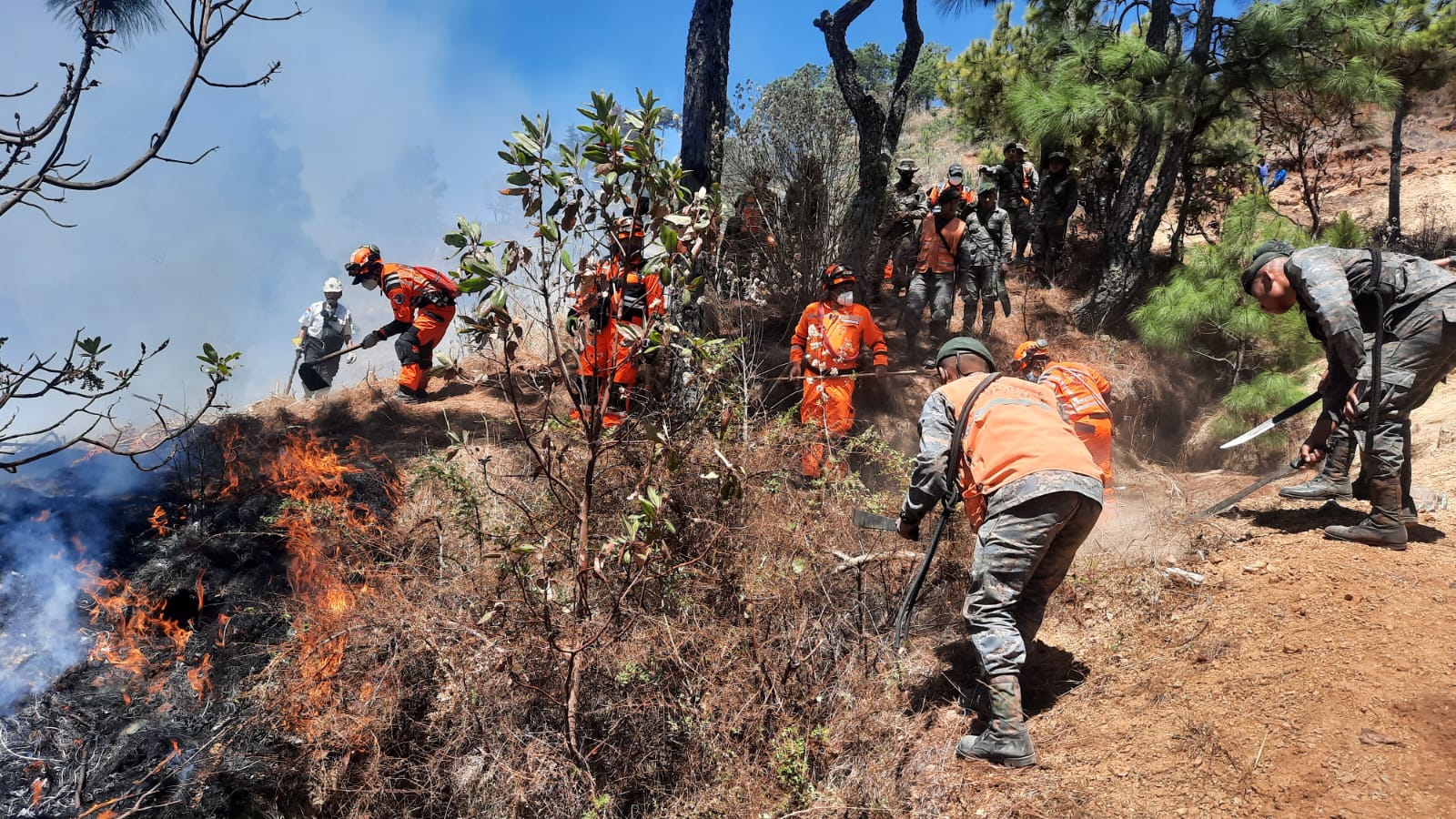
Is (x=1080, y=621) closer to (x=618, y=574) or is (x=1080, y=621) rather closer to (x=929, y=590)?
(x=929, y=590)

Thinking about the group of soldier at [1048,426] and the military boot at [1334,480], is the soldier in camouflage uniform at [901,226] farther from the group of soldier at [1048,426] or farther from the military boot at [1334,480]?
the military boot at [1334,480]

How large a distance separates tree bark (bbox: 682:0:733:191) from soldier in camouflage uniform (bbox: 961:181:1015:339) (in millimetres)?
2868

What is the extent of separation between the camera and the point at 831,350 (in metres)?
6.19

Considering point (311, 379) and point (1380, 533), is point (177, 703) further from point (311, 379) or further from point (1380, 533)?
point (1380, 533)

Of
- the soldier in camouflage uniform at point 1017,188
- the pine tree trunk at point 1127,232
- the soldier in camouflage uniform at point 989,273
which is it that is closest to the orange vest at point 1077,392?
the soldier in camouflage uniform at point 989,273

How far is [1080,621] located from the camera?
396 cm

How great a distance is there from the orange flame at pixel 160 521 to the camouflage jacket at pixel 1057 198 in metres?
9.22

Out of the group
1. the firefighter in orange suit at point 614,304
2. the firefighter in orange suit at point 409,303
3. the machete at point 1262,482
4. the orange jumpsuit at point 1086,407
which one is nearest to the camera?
the firefighter in orange suit at point 614,304

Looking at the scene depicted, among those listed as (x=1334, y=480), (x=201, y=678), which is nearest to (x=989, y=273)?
(x=1334, y=480)

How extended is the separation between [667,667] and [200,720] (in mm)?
2093

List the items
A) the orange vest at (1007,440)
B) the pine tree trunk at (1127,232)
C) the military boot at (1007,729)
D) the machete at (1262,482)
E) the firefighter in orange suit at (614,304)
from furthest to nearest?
the pine tree trunk at (1127,232), the machete at (1262,482), the orange vest at (1007,440), the military boot at (1007,729), the firefighter in orange suit at (614,304)

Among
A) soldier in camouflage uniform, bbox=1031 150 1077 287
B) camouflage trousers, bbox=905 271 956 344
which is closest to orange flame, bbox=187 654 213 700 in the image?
camouflage trousers, bbox=905 271 956 344

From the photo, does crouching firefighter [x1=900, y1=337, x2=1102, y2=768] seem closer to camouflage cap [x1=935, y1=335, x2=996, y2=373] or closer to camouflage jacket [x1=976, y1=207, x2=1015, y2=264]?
camouflage cap [x1=935, y1=335, x2=996, y2=373]

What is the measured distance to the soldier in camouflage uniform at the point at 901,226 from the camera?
831 cm
